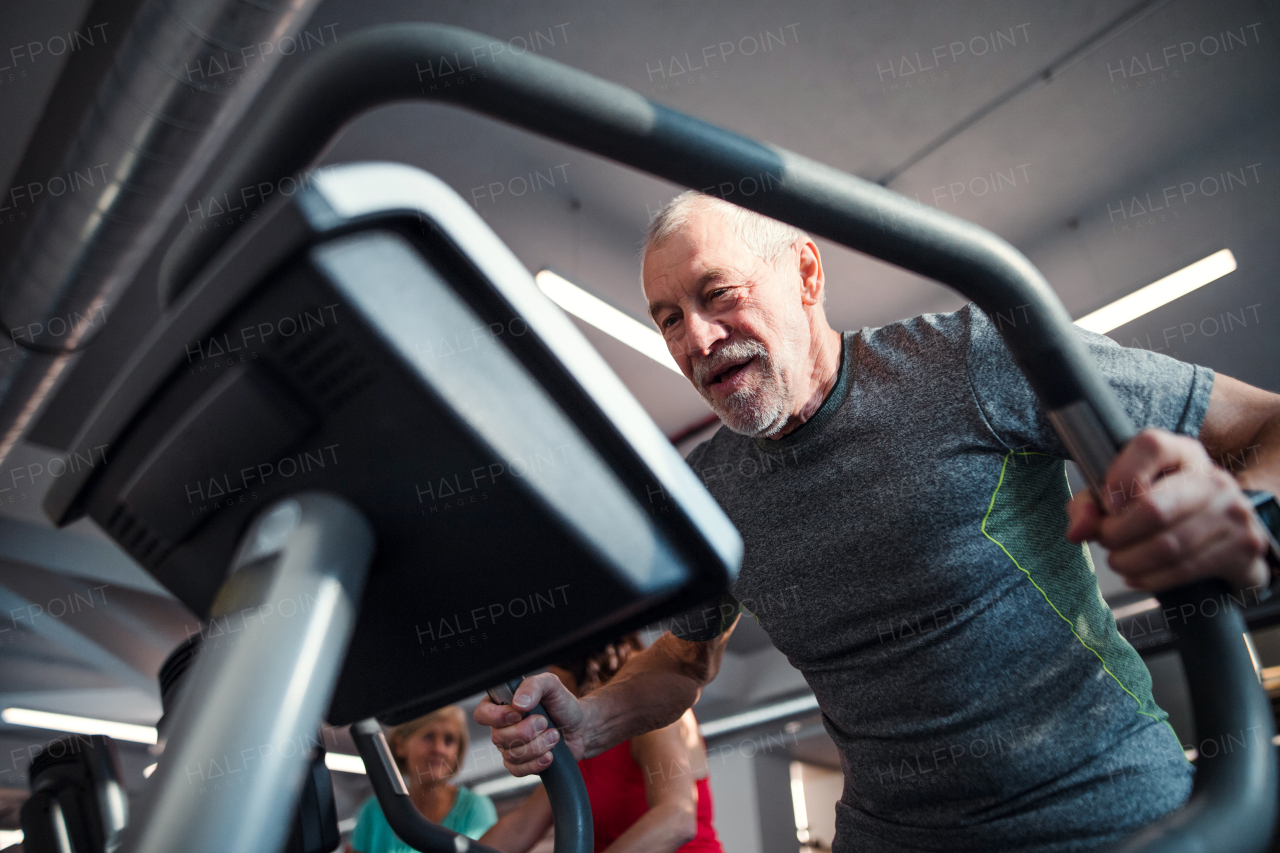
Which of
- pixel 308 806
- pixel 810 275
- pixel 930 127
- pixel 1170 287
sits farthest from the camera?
pixel 1170 287

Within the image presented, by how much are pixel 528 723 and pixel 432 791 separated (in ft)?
6.88

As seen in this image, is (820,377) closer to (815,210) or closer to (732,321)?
(732,321)

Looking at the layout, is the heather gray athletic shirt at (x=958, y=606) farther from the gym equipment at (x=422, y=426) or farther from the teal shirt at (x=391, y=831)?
the teal shirt at (x=391, y=831)

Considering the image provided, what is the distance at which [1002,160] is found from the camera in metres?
3.46

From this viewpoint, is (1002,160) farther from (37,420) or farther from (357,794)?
(357,794)

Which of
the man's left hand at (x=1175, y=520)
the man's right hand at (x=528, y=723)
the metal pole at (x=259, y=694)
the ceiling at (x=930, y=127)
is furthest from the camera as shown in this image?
the ceiling at (x=930, y=127)

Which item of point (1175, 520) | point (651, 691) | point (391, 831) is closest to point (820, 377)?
point (651, 691)

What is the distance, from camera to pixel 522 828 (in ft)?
7.56

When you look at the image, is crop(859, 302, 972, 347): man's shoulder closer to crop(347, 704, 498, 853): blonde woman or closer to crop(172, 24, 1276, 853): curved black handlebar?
crop(172, 24, 1276, 853): curved black handlebar

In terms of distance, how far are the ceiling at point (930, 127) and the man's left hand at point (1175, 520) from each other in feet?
8.82

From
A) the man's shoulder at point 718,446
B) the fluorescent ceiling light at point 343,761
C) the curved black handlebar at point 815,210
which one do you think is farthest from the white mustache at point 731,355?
the fluorescent ceiling light at point 343,761

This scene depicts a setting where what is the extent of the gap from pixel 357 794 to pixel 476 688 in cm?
1162

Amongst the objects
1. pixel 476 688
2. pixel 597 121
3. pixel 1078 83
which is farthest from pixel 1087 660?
pixel 1078 83

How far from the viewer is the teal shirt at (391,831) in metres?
2.49
